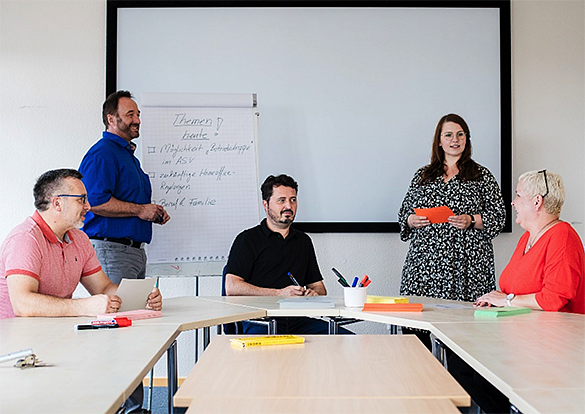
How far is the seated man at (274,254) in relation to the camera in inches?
140

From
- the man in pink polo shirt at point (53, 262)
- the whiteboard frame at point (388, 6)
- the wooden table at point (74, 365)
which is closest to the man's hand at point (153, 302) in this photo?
the man in pink polo shirt at point (53, 262)

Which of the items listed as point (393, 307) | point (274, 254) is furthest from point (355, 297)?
point (274, 254)

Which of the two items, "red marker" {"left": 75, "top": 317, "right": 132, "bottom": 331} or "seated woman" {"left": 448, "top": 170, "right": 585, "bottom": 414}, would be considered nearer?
"red marker" {"left": 75, "top": 317, "right": 132, "bottom": 331}

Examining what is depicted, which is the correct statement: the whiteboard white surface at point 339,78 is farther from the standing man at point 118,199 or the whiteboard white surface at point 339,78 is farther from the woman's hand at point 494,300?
the woman's hand at point 494,300

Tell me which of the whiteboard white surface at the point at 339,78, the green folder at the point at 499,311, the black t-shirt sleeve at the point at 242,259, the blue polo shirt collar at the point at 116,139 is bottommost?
the green folder at the point at 499,311

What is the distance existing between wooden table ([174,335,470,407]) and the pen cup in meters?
0.73

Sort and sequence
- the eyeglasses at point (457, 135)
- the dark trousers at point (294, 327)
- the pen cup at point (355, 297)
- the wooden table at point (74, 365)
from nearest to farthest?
the wooden table at point (74, 365) < the pen cup at point (355, 297) < the dark trousers at point (294, 327) < the eyeglasses at point (457, 135)

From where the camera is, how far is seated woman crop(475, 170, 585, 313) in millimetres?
2637

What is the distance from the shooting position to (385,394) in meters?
1.46

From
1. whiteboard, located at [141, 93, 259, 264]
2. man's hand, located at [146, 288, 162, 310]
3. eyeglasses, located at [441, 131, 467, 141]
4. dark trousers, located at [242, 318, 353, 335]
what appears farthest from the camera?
whiteboard, located at [141, 93, 259, 264]

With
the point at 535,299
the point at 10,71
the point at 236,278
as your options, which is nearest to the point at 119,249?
the point at 236,278

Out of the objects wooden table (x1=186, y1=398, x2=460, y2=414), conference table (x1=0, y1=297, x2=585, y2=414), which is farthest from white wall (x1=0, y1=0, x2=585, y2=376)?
wooden table (x1=186, y1=398, x2=460, y2=414)

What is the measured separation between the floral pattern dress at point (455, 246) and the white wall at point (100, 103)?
2.44 feet

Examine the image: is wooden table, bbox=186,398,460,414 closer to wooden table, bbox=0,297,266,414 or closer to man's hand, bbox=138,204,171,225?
wooden table, bbox=0,297,266,414
